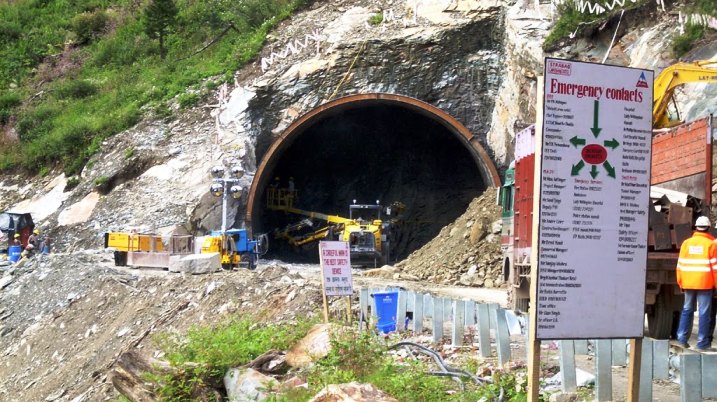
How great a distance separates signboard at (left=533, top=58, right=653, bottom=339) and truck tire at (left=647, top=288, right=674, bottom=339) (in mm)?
4651

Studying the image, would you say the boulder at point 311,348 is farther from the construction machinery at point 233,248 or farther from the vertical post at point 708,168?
the construction machinery at point 233,248

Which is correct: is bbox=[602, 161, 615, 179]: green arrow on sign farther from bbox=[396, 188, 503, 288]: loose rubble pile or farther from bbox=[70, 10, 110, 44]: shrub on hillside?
bbox=[70, 10, 110, 44]: shrub on hillside

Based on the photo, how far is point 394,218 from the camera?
2906 centimetres

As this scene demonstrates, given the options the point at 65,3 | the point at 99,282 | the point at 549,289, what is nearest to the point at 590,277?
the point at 549,289

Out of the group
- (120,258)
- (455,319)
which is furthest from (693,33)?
(120,258)

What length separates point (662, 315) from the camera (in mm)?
8906

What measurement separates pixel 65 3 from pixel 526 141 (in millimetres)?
36869

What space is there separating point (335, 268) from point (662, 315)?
3626mm

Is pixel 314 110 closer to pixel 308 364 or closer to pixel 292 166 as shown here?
pixel 292 166

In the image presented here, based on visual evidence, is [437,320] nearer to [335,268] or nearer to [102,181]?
[335,268]

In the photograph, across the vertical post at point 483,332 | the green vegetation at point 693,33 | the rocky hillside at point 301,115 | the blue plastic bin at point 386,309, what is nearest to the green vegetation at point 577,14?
the rocky hillside at point 301,115

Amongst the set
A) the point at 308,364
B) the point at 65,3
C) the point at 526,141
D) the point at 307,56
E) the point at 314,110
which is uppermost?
the point at 65,3

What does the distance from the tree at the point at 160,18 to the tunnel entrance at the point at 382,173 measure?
8.46 meters

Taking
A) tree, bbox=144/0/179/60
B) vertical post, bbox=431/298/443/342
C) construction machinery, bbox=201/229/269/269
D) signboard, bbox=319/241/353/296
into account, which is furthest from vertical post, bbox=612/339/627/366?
tree, bbox=144/0/179/60
